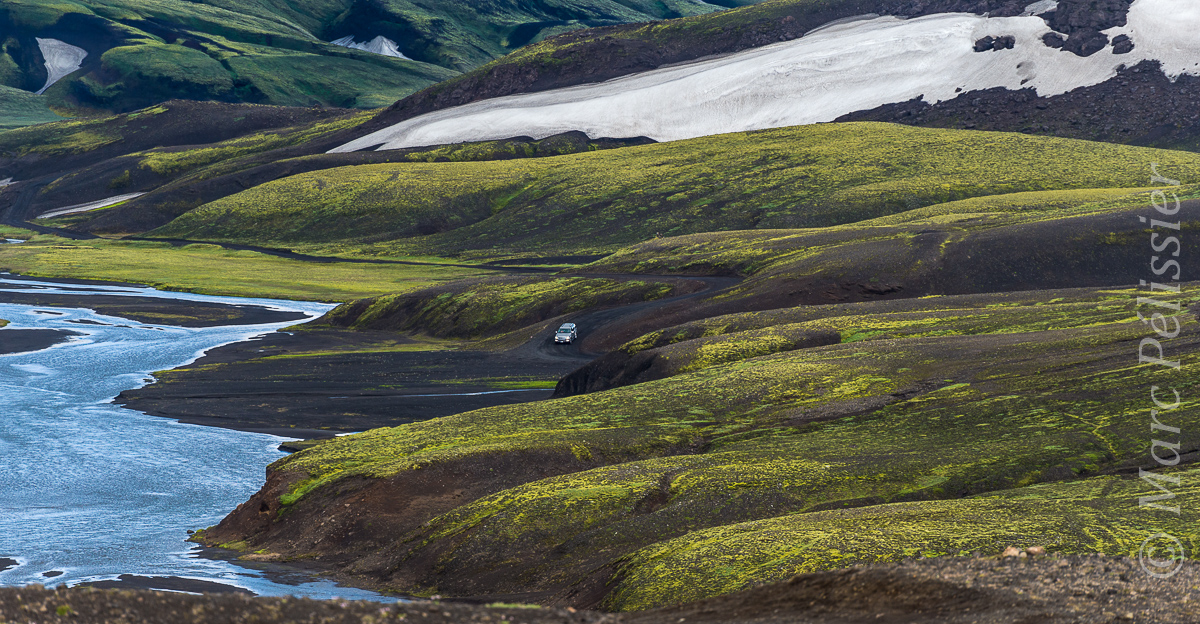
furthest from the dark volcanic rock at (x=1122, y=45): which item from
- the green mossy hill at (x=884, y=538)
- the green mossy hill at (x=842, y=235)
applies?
the green mossy hill at (x=884, y=538)

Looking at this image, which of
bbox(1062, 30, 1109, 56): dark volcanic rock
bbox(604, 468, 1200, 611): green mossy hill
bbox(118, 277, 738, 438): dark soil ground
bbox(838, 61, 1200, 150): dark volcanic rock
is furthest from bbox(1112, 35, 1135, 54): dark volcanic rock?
bbox(604, 468, 1200, 611): green mossy hill

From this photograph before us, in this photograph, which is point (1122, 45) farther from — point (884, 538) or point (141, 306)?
point (884, 538)

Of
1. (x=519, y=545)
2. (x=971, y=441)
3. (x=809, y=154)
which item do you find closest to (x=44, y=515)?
(x=519, y=545)

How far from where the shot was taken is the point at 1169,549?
23.5 m

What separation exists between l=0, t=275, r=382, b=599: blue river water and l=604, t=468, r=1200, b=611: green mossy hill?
965 centimetres

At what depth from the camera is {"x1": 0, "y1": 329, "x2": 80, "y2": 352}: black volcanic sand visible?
264 ft

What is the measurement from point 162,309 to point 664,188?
82.3 m

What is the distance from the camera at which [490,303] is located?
92.8 m

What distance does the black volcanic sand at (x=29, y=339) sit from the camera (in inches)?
3172

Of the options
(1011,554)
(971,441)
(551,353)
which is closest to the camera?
(1011,554)

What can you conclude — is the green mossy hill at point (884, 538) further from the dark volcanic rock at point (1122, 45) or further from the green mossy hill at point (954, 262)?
the dark volcanic rock at point (1122, 45)

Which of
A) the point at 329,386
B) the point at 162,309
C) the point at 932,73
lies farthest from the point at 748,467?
the point at 932,73

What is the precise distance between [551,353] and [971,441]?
1668 inches

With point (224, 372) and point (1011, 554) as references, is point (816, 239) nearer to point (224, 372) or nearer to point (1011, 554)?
point (224, 372)
